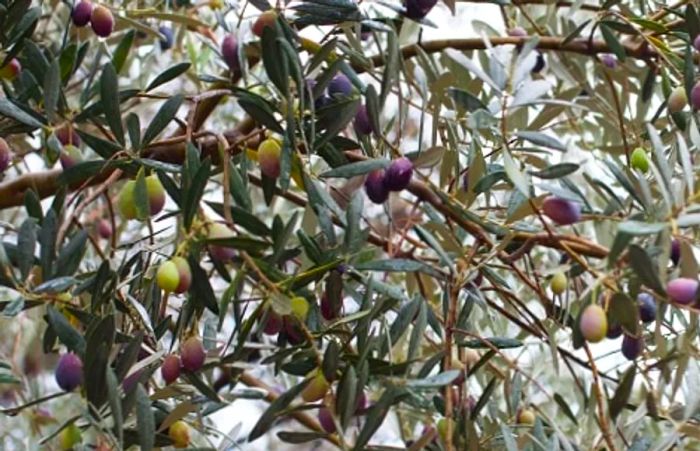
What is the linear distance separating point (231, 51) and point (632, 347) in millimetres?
484

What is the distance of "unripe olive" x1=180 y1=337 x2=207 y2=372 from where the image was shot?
784 millimetres

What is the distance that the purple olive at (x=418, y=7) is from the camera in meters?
0.91

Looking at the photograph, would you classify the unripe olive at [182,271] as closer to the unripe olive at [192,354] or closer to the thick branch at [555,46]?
the unripe olive at [192,354]

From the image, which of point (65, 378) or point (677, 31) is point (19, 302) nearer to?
point (65, 378)

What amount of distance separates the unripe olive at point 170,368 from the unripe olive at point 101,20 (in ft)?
1.06

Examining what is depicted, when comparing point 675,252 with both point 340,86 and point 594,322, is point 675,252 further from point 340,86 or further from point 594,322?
point 340,86

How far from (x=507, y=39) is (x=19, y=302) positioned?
526 mm

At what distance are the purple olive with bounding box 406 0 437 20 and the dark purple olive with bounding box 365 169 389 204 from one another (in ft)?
0.56

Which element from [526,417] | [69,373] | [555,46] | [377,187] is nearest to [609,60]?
[555,46]

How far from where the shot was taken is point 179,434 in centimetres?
87

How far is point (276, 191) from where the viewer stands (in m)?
0.85

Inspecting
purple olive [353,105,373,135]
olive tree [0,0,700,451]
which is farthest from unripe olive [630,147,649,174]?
purple olive [353,105,373,135]

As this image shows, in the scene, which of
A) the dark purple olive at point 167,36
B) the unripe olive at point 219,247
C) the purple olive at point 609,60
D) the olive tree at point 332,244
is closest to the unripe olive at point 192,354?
the olive tree at point 332,244

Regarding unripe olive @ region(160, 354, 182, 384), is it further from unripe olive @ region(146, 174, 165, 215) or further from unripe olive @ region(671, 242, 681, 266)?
unripe olive @ region(671, 242, 681, 266)
